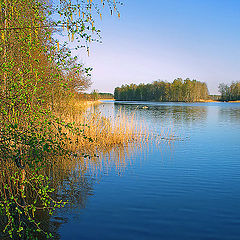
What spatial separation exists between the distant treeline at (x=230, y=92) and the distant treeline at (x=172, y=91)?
8.44 meters

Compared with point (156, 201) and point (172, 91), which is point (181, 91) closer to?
point (172, 91)

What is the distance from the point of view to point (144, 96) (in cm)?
15712

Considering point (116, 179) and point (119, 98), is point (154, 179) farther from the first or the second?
point (119, 98)

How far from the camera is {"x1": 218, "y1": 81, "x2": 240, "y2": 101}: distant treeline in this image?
129m

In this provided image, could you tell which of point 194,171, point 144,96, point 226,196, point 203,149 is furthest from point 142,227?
point 144,96

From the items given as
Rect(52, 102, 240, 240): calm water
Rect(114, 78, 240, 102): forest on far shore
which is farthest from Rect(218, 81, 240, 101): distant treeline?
Rect(52, 102, 240, 240): calm water

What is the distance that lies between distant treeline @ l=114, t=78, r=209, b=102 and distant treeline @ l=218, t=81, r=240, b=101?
27.7 feet

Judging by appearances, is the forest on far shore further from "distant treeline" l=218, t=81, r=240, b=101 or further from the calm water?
the calm water

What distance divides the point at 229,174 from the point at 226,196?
251 cm

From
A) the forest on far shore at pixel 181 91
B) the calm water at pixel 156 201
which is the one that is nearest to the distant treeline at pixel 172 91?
the forest on far shore at pixel 181 91

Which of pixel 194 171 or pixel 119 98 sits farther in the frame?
pixel 119 98

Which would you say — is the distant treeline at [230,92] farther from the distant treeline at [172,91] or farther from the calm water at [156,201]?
the calm water at [156,201]

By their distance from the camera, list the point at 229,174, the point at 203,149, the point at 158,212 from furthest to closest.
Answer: the point at 203,149 < the point at 229,174 < the point at 158,212

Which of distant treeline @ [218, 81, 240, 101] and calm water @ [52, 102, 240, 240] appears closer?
calm water @ [52, 102, 240, 240]
